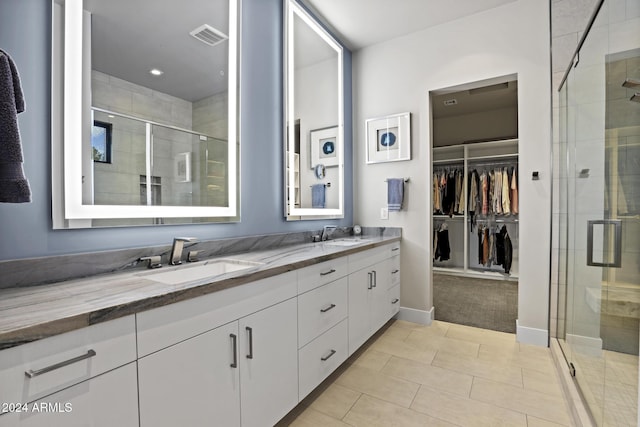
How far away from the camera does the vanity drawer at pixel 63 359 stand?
66 cm

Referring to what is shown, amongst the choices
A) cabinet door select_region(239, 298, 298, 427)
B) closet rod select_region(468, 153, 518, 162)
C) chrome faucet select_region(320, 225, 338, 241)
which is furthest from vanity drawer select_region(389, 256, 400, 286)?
closet rod select_region(468, 153, 518, 162)

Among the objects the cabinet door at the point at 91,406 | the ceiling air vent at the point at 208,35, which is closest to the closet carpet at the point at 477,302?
the cabinet door at the point at 91,406

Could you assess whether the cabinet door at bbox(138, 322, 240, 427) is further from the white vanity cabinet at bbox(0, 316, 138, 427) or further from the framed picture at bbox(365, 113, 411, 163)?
the framed picture at bbox(365, 113, 411, 163)

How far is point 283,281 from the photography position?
145 centimetres

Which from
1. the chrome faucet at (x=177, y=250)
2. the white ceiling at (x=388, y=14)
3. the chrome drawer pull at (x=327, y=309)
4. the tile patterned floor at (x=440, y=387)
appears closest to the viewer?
the chrome faucet at (x=177, y=250)

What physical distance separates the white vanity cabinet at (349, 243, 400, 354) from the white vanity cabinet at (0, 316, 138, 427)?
4.68ft

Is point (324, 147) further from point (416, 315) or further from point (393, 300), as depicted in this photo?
point (416, 315)

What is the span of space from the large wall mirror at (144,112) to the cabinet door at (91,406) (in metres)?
0.70

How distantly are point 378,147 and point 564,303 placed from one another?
81.0 inches

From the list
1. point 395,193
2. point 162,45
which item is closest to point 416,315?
point 395,193

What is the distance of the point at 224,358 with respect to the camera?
45.1 inches

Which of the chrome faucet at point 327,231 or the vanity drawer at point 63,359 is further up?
the chrome faucet at point 327,231

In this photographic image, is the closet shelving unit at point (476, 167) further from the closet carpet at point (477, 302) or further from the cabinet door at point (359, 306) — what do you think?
the cabinet door at point (359, 306)

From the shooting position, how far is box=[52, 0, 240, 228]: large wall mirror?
1.22 m
